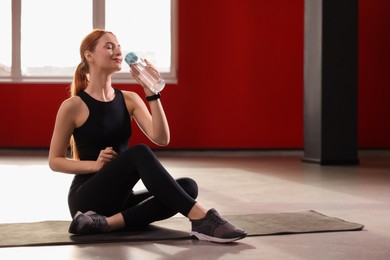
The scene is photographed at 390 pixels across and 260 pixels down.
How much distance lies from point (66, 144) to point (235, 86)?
555 centimetres

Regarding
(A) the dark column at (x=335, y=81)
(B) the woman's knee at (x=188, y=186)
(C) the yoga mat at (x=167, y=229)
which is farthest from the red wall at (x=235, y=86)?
(B) the woman's knee at (x=188, y=186)

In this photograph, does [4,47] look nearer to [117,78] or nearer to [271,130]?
[117,78]

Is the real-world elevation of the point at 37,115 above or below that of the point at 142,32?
below

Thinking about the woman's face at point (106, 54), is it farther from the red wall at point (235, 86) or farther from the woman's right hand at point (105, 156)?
the red wall at point (235, 86)

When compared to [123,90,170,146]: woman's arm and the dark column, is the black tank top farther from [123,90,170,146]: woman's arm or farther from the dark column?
the dark column

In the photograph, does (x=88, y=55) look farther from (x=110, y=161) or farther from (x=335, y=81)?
(x=335, y=81)

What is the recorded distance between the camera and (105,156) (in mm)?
2770

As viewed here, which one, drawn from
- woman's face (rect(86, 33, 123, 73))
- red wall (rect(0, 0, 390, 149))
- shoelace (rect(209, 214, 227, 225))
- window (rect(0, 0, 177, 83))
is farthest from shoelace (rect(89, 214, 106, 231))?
window (rect(0, 0, 177, 83))

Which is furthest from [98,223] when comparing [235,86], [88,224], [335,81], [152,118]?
[235,86]

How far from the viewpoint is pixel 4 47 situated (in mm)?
8430

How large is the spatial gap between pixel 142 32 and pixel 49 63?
111 cm

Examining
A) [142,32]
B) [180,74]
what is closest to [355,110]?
[180,74]

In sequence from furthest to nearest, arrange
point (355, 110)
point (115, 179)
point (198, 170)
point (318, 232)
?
point (355, 110) < point (198, 170) < point (318, 232) < point (115, 179)

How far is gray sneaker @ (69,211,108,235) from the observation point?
280 centimetres
